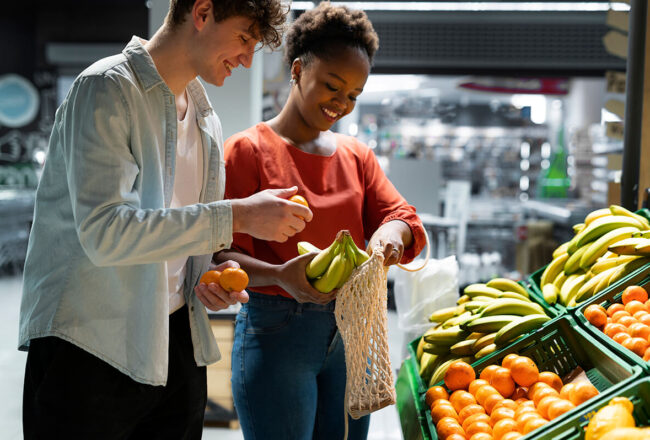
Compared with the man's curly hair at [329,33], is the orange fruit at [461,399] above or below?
below

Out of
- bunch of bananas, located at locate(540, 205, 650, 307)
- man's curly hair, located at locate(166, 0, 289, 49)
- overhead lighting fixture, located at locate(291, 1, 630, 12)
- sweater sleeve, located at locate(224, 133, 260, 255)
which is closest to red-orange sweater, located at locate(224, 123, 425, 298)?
sweater sleeve, located at locate(224, 133, 260, 255)

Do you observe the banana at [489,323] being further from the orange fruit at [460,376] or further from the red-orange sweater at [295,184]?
the red-orange sweater at [295,184]

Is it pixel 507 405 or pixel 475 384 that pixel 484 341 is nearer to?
pixel 475 384

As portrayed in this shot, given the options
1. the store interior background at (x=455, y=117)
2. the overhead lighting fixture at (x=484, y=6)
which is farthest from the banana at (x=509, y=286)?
the overhead lighting fixture at (x=484, y=6)

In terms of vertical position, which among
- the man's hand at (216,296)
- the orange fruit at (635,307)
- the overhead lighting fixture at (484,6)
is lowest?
the orange fruit at (635,307)

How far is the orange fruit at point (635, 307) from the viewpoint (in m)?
1.63

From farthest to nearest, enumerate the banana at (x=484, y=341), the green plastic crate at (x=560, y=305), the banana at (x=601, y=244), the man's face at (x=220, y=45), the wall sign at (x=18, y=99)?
the wall sign at (x=18, y=99)
the banana at (x=601, y=244)
the banana at (x=484, y=341)
the green plastic crate at (x=560, y=305)
the man's face at (x=220, y=45)

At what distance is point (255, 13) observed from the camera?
123 centimetres

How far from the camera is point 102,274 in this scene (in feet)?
4.01

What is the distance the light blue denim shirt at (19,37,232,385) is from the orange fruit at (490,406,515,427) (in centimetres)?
78

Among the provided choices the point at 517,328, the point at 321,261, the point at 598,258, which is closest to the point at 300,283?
the point at 321,261

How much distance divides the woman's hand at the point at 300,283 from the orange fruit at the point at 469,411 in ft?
1.51

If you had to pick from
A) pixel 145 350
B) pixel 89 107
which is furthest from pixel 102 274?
pixel 89 107

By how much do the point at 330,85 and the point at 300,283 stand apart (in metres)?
0.54
